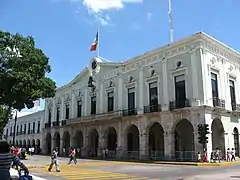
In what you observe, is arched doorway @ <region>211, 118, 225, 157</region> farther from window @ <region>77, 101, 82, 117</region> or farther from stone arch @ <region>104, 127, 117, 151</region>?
window @ <region>77, 101, 82, 117</region>

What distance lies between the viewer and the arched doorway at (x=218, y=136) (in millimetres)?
27859

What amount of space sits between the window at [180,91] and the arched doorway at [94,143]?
1455cm

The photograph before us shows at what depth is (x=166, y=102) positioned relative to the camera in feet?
98.1

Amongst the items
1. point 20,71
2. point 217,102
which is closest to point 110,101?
point 20,71

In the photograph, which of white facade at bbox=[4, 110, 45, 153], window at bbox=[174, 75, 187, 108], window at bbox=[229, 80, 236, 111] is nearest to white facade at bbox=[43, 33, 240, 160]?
window at bbox=[174, 75, 187, 108]

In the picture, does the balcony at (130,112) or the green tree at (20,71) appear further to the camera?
the balcony at (130,112)

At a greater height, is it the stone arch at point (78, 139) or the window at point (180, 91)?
the window at point (180, 91)

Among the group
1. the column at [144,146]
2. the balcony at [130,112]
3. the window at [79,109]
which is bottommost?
the column at [144,146]

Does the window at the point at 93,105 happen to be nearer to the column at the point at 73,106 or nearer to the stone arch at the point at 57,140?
the column at the point at 73,106

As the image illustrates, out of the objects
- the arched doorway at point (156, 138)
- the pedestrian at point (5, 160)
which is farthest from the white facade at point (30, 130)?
the pedestrian at point (5, 160)

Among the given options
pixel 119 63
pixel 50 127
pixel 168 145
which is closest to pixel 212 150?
pixel 168 145

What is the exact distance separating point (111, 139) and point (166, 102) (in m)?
11.8

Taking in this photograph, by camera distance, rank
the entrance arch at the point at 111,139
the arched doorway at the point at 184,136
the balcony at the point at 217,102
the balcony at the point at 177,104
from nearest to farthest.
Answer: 1. the balcony at the point at 217,102
2. the balcony at the point at 177,104
3. the arched doorway at the point at 184,136
4. the entrance arch at the point at 111,139

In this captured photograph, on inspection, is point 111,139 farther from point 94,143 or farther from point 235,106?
point 235,106
